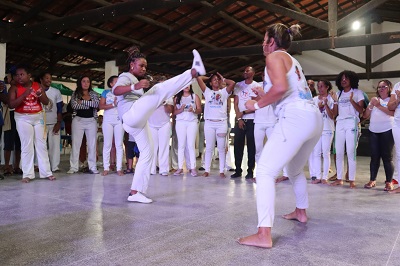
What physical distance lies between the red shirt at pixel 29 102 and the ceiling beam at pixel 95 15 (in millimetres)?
2770

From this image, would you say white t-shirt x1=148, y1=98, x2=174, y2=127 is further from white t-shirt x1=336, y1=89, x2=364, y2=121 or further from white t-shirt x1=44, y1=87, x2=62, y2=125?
white t-shirt x1=336, y1=89, x2=364, y2=121

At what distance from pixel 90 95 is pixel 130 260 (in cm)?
382

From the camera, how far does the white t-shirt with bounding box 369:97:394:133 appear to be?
4.22 metres

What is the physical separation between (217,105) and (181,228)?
2872 millimetres

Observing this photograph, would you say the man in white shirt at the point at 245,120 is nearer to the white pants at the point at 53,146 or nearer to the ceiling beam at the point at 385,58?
the white pants at the point at 53,146

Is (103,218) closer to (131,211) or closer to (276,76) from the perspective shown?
(131,211)

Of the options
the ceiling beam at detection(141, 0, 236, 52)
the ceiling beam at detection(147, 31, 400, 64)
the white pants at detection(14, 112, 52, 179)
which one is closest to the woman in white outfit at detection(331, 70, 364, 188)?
the white pants at detection(14, 112, 52, 179)

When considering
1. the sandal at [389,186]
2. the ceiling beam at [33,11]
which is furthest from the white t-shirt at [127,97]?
the ceiling beam at [33,11]

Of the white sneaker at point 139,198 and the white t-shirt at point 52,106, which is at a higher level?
the white t-shirt at point 52,106

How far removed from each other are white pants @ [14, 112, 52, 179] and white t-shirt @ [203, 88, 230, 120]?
7.28 ft

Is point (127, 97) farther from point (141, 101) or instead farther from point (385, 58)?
point (385, 58)

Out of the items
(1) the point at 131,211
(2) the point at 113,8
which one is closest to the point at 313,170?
(1) the point at 131,211

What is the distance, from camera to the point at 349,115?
433 cm

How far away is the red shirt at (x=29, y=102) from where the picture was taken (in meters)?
4.13
